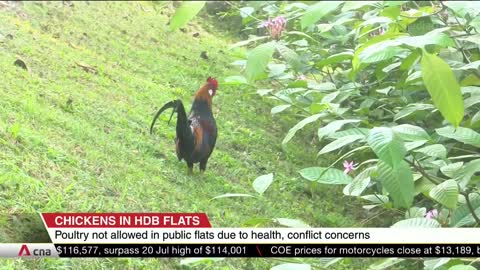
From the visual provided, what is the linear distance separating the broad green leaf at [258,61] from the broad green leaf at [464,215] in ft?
2.53

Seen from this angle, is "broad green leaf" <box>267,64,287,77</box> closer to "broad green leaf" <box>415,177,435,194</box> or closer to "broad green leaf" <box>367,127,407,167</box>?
"broad green leaf" <box>415,177,435,194</box>

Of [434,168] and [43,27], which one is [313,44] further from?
[43,27]

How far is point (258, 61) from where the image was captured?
5.26 ft

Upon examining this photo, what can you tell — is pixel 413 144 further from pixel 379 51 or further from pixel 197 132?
pixel 197 132

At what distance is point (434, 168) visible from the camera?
219 centimetres

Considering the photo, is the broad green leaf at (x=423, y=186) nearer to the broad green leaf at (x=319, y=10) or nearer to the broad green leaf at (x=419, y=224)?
the broad green leaf at (x=419, y=224)

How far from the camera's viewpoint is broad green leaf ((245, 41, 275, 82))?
158 centimetres

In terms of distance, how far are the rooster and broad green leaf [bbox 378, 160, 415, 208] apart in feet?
3.90

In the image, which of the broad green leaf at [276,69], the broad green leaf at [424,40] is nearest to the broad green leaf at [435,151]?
the broad green leaf at [424,40]

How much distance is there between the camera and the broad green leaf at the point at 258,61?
158 centimetres

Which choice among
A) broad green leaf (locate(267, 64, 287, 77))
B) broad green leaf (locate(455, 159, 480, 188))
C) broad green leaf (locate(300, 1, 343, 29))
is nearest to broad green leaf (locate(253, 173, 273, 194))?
broad green leaf (locate(300, 1, 343, 29))

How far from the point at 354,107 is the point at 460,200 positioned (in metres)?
1.15

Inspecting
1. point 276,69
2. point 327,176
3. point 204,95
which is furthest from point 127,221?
point 276,69
